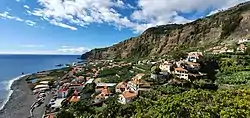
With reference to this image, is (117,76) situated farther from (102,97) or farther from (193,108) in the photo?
(193,108)

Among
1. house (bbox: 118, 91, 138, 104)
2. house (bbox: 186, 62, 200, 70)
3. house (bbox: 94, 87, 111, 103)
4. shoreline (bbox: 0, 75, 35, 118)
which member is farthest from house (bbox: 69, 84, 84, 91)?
house (bbox: 186, 62, 200, 70)

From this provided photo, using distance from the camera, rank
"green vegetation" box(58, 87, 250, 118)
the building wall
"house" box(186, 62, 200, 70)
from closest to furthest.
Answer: "green vegetation" box(58, 87, 250, 118)
the building wall
"house" box(186, 62, 200, 70)

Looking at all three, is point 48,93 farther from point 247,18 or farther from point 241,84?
point 247,18

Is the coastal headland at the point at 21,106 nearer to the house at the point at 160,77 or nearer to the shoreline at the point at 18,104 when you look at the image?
the shoreline at the point at 18,104

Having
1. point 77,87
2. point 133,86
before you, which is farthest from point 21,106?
point 133,86

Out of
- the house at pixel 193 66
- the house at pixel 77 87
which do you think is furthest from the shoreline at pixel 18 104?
the house at pixel 193 66

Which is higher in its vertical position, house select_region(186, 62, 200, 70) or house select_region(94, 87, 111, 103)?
house select_region(186, 62, 200, 70)

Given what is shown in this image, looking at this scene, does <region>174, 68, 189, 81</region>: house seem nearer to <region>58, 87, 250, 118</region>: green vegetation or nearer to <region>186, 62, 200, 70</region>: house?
<region>186, 62, 200, 70</region>: house

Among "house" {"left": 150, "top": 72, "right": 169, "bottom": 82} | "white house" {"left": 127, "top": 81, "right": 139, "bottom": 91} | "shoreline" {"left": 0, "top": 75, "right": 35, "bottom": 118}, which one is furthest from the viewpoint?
"house" {"left": 150, "top": 72, "right": 169, "bottom": 82}

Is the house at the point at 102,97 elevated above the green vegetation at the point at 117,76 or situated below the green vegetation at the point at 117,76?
below
